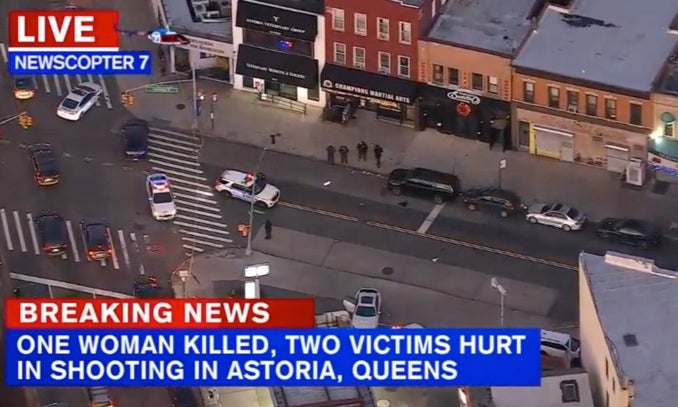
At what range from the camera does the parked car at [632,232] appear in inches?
4867

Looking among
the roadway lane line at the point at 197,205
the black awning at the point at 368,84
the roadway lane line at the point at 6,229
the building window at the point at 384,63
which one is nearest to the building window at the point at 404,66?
the black awning at the point at 368,84

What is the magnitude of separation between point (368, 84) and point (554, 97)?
13.2 meters

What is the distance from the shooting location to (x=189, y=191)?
5172 inches

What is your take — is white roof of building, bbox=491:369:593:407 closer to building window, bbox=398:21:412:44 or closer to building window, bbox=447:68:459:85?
building window, bbox=447:68:459:85

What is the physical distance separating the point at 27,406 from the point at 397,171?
30.2 meters

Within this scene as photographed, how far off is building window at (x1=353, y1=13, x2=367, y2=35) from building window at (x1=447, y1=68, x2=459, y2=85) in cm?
640

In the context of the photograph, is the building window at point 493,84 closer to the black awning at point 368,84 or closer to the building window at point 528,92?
the building window at point 528,92

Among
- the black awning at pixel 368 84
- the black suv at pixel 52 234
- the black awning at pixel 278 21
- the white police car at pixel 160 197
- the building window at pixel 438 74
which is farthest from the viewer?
the black awning at pixel 278 21

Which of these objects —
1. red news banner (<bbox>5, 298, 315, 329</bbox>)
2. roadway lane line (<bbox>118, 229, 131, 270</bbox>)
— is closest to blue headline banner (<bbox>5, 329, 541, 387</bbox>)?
red news banner (<bbox>5, 298, 315, 329</bbox>)

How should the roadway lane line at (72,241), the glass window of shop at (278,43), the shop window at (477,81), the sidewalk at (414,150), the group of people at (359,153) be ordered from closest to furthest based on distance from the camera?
the roadway lane line at (72,241) → the sidewalk at (414,150) → the shop window at (477,81) → the group of people at (359,153) → the glass window of shop at (278,43)

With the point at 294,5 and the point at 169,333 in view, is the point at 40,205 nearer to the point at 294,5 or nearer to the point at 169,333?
the point at 294,5

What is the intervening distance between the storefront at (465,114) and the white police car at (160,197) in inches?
720

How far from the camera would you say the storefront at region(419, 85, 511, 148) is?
434 ft

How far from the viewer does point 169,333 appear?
301ft
